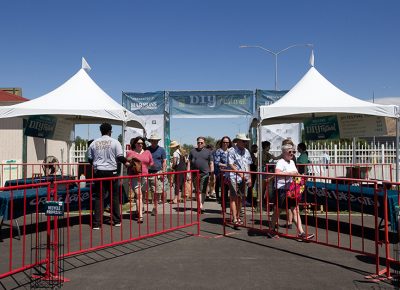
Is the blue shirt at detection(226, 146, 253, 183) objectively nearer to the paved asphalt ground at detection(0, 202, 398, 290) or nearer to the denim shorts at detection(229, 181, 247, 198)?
the denim shorts at detection(229, 181, 247, 198)

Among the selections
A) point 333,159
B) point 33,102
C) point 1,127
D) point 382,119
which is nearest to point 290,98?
point 382,119

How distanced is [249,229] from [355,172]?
4779mm

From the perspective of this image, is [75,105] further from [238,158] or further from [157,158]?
[238,158]

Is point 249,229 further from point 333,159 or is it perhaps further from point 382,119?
point 333,159

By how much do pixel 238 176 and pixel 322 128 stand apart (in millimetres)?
5280

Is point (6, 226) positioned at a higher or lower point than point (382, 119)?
lower

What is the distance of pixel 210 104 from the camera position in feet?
53.3

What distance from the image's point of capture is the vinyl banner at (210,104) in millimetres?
15969

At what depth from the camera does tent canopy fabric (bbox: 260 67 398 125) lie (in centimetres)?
893

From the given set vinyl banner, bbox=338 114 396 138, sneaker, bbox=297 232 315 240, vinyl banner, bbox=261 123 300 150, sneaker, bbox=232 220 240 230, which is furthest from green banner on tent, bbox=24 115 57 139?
vinyl banner, bbox=338 114 396 138

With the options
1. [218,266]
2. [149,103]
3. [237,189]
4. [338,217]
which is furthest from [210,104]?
[218,266]

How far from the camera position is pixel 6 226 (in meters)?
7.56

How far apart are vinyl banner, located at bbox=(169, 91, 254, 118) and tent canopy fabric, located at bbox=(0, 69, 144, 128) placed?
510 centimetres

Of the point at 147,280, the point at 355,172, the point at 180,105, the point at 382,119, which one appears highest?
the point at 180,105
